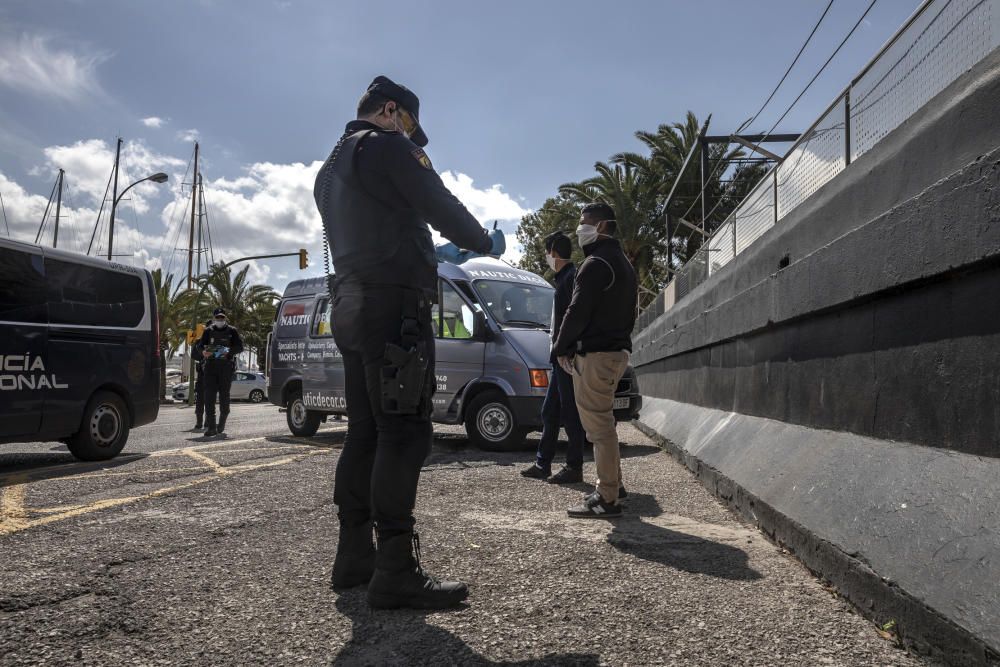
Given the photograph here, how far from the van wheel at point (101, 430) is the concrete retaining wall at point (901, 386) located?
6.20 m

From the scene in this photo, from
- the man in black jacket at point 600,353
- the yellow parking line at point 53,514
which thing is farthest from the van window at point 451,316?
the man in black jacket at point 600,353

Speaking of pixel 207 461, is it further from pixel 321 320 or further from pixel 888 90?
pixel 888 90

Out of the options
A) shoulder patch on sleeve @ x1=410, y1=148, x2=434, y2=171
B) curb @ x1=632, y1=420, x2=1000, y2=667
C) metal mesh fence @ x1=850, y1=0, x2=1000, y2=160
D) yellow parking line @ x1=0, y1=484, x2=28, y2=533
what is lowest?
yellow parking line @ x1=0, y1=484, x2=28, y2=533

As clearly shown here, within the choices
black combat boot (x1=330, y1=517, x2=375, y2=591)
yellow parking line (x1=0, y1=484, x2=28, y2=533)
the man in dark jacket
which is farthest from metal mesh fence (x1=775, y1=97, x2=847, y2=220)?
yellow parking line (x1=0, y1=484, x2=28, y2=533)

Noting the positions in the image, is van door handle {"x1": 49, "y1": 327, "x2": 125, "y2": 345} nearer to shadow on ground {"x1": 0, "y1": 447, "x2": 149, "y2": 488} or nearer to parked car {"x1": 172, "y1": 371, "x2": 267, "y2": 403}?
shadow on ground {"x1": 0, "y1": 447, "x2": 149, "y2": 488}

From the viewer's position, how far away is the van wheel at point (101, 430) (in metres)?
7.12

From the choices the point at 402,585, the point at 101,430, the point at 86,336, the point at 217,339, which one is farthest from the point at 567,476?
the point at 217,339

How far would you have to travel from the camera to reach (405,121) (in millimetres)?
3045

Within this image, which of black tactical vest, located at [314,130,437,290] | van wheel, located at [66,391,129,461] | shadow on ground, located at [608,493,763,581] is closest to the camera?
black tactical vest, located at [314,130,437,290]

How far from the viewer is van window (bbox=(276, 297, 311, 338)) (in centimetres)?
990

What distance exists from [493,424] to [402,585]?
5.36m

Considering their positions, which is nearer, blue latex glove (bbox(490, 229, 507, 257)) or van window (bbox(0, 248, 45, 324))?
blue latex glove (bbox(490, 229, 507, 257))

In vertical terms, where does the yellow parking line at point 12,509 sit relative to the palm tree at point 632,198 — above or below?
below

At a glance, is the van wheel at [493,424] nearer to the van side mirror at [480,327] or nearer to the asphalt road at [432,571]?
the van side mirror at [480,327]
